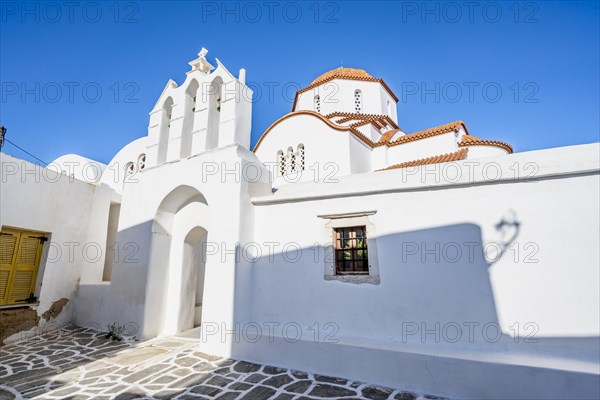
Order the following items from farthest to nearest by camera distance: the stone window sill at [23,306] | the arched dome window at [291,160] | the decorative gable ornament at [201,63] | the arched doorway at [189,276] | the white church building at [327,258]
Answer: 1. the arched dome window at [291,160]
2. the decorative gable ornament at [201,63]
3. the arched doorway at [189,276]
4. the stone window sill at [23,306]
5. the white church building at [327,258]

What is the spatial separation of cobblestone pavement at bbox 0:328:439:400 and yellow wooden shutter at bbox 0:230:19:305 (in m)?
1.10

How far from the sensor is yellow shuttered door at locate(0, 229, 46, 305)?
5.86m

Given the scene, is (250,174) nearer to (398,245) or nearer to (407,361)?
(398,245)

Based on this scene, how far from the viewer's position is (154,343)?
5531 millimetres

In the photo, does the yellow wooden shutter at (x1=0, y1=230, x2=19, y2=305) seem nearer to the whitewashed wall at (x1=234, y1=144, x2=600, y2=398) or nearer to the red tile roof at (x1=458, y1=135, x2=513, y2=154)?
the whitewashed wall at (x1=234, y1=144, x2=600, y2=398)

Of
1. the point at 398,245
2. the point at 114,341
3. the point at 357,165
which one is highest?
the point at 357,165

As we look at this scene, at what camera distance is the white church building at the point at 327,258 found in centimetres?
361

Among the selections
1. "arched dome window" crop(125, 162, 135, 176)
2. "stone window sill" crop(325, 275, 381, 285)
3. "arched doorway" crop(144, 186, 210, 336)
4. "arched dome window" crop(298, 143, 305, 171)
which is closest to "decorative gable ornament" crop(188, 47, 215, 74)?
"arched doorway" crop(144, 186, 210, 336)

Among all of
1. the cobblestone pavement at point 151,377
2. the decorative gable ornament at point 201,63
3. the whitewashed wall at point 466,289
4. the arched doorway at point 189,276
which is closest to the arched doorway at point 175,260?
the arched doorway at point 189,276

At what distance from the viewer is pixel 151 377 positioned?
409 centimetres

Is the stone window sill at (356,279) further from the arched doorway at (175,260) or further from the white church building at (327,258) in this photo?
the arched doorway at (175,260)

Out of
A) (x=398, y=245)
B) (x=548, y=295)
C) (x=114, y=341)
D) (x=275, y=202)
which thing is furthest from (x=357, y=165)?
(x=114, y=341)

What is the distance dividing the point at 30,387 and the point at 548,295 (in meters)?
6.54

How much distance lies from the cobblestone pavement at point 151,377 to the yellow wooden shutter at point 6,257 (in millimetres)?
1098
